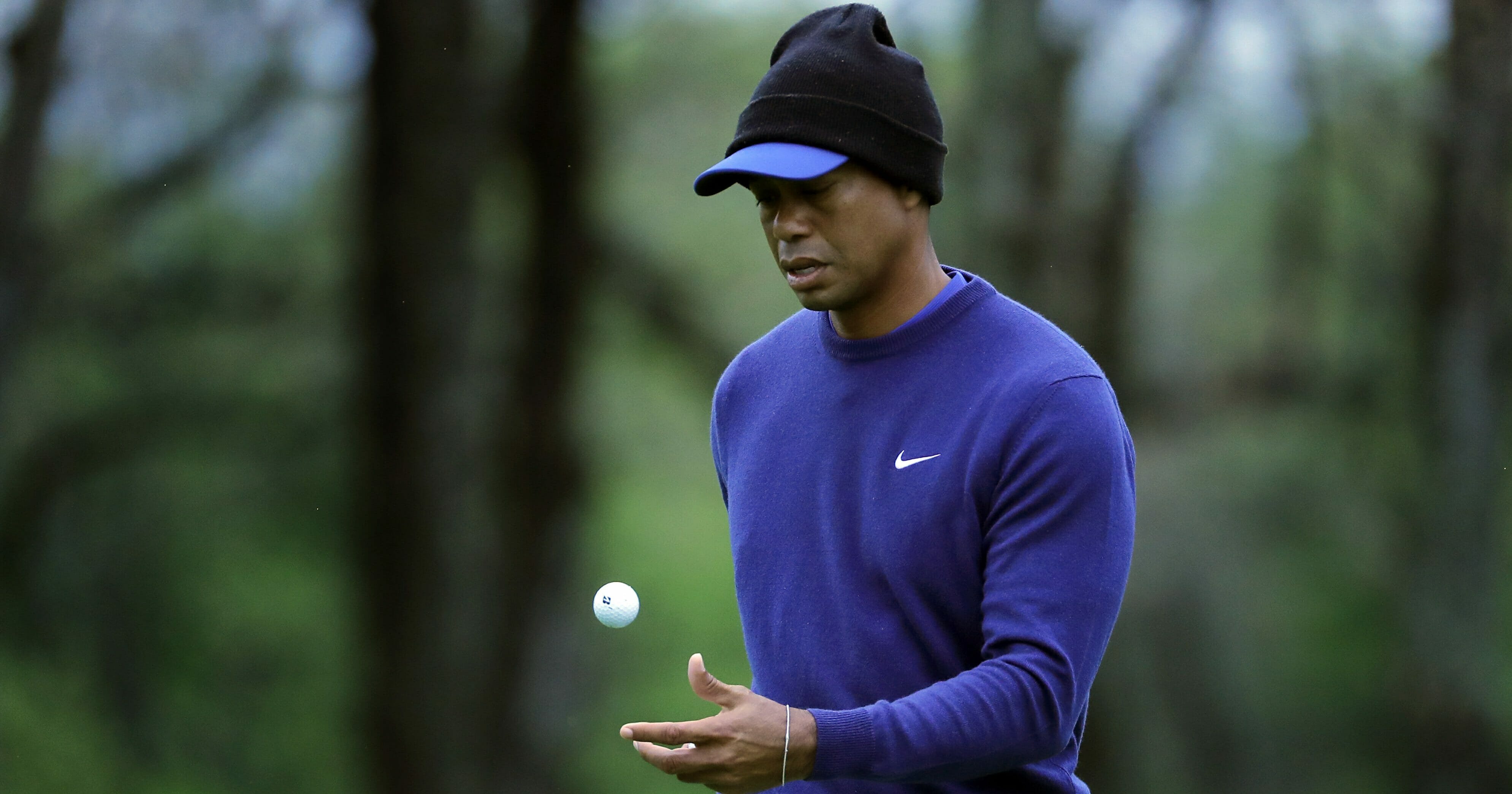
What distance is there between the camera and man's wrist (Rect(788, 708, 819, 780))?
1.71 m

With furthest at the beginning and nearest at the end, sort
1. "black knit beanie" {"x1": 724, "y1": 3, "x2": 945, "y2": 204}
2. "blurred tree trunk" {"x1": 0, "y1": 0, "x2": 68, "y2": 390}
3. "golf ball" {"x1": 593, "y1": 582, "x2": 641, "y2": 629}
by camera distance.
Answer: "blurred tree trunk" {"x1": 0, "y1": 0, "x2": 68, "y2": 390}, "golf ball" {"x1": 593, "y1": 582, "x2": 641, "y2": 629}, "black knit beanie" {"x1": 724, "y1": 3, "x2": 945, "y2": 204}

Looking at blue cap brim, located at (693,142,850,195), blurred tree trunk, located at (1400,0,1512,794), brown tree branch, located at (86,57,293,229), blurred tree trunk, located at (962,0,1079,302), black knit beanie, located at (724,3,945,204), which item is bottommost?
blurred tree trunk, located at (1400,0,1512,794)

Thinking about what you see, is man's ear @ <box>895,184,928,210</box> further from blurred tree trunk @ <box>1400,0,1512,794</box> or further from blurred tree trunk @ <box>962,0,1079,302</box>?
blurred tree trunk @ <box>1400,0,1512,794</box>

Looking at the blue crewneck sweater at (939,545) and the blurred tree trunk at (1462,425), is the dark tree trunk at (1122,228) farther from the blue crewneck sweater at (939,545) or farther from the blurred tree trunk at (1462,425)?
the blue crewneck sweater at (939,545)

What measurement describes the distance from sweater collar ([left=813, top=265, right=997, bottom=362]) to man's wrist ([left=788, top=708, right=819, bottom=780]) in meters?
0.58

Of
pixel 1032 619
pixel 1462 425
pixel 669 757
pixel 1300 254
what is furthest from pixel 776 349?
pixel 1462 425

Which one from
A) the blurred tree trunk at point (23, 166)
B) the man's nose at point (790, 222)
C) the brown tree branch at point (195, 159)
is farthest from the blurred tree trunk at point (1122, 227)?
the man's nose at point (790, 222)

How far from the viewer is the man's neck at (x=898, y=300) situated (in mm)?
2094

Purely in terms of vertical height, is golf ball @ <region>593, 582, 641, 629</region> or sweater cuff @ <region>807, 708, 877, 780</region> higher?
golf ball @ <region>593, 582, 641, 629</region>

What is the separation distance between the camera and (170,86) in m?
7.35

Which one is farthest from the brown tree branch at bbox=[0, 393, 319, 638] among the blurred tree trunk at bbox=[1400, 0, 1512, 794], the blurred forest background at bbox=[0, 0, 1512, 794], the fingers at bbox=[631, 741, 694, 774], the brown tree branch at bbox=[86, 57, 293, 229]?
the blurred tree trunk at bbox=[1400, 0, 1512, 794]

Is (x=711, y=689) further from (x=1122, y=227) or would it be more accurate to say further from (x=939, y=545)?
(x=1122, y=227)

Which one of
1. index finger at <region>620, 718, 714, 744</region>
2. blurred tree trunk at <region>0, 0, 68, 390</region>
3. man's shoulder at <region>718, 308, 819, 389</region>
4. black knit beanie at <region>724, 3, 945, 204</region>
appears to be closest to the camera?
index finger at <region>620, 718, 714, 744</region>

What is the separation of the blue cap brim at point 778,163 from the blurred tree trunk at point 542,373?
18.6 feet
